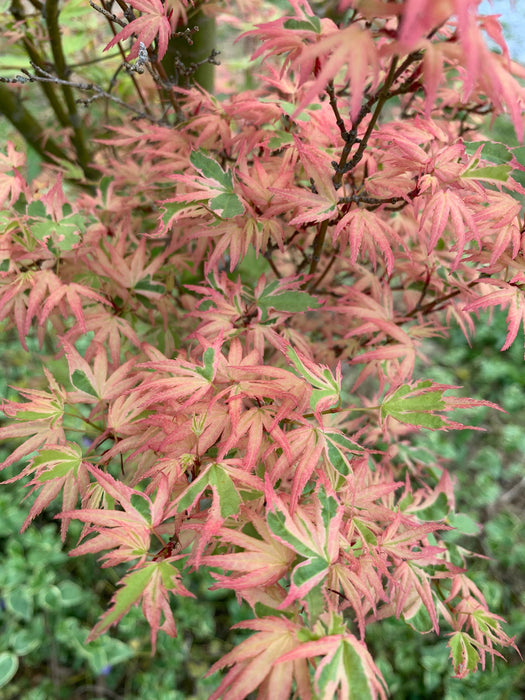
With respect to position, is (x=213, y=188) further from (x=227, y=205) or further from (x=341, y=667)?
(x=341, y=667)

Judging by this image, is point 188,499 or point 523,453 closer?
point 188,499

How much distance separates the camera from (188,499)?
73 cm

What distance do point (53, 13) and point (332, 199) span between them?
1077 millimetres

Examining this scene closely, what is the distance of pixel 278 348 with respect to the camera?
0.92 metres

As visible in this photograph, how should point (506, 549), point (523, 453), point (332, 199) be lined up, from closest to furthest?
point (332, 199), point (506, 549), point (523, 453)

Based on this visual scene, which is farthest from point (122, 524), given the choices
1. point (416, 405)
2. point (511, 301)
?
point (511, 301)

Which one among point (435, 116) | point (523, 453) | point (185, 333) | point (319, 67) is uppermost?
point (319, 67)

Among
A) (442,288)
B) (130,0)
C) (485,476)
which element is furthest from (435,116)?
(485,476)

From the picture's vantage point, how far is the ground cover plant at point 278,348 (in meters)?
0.63

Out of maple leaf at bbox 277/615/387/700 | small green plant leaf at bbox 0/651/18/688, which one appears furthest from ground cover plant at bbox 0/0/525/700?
small green plant leaf at bbox 0/651/18/688

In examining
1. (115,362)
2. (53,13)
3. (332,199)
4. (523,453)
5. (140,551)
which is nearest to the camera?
(140,551)

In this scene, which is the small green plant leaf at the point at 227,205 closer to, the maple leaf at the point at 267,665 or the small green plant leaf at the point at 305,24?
the small green plant leaf at the point at 305,24

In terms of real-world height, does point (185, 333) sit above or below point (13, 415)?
below

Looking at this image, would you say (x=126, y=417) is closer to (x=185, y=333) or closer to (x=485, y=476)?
(x=185, y=333)
